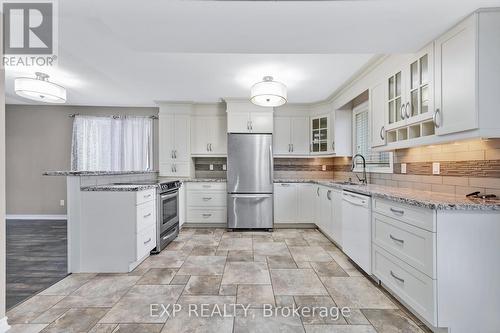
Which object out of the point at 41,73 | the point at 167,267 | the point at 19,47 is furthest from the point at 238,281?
the point at 41,73

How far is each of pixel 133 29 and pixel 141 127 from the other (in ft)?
11.6

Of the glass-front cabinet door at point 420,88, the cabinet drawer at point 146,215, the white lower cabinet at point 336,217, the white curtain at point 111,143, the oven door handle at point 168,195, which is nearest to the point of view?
the glass-front cabinet door at point 420,88

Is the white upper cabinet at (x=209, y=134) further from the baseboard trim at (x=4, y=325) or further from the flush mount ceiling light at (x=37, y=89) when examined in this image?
the baseboard trim at (x=4, y=325)

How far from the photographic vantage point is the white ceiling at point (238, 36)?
156 centimetres

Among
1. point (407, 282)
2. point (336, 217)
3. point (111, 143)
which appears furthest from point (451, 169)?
point (111, 143)

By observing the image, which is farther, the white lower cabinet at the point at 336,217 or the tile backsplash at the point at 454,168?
the white lower cabinet at the point at 336,217

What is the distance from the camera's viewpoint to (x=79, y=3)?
1.55m

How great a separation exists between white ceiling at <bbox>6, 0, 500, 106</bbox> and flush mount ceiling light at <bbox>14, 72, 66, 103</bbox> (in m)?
0.27

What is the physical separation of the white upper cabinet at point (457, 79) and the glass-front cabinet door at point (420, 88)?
8 centimetres

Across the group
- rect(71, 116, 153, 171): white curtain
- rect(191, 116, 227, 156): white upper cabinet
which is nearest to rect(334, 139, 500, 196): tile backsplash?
rect(191, 116, 227, 156): white upper cabinet

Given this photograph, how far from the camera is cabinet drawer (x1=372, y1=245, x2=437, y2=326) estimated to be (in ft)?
5.08

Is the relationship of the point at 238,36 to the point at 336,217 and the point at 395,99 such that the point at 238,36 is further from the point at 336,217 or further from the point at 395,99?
the point at 336,217

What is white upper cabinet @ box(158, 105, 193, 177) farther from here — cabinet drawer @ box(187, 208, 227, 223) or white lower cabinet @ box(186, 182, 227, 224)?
cabinet drawer @ box(187, 208, 227, 223)

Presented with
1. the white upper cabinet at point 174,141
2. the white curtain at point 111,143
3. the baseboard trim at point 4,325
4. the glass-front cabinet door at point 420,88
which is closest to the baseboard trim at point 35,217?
the white curtain at point 111,143
